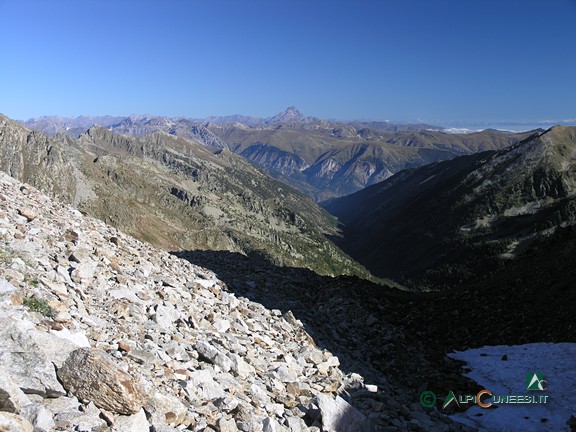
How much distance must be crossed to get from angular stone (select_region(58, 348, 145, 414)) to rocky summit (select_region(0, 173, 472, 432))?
0.08 ft

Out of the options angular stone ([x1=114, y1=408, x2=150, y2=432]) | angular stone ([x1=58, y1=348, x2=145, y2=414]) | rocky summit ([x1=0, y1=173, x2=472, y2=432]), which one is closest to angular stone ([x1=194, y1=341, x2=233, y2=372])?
rocky summit ([x1=0, y1=173, x2=472, y2=432])

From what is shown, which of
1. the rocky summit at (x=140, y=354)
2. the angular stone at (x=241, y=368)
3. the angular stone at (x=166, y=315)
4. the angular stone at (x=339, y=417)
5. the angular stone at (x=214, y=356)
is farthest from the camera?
the angular stone at (x=166, y=315)

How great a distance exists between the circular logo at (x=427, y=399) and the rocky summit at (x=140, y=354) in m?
1.50

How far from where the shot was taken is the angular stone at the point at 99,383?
9.78 metres

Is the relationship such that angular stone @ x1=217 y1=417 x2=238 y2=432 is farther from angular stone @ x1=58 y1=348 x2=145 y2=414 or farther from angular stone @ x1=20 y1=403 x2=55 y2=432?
angular stone @ x1=20 y1=403 x2=55 y2=432

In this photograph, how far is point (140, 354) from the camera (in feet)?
41.3

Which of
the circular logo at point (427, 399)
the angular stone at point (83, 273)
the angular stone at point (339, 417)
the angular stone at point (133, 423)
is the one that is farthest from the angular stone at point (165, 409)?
the circular logo at point (427, 399)

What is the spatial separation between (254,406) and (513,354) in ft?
75.1

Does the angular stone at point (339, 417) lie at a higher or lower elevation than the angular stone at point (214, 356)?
lower

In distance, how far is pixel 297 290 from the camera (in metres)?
36.4

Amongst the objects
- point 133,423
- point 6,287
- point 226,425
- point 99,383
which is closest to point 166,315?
point 6,287

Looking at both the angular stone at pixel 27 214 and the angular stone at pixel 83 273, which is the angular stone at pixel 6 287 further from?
the angular stone at pixel 27 214

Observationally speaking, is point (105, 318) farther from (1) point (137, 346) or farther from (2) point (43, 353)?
(2) point (43, 353)

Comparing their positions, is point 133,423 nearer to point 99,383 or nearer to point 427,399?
point 99,383
